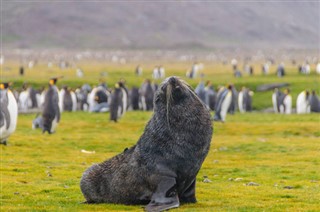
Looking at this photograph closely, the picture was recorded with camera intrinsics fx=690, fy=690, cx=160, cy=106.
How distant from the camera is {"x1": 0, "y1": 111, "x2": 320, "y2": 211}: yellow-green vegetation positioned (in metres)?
10.7

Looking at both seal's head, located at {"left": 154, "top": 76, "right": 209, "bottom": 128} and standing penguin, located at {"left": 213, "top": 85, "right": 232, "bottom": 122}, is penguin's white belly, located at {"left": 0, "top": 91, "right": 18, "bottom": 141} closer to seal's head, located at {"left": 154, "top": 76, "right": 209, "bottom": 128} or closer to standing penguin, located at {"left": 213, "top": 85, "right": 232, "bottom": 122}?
seal's head, located at {"left": 154, "top": 76, "right": 209, "bottom": 128}

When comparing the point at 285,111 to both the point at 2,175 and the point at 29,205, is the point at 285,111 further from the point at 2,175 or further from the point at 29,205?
the point at 29,205

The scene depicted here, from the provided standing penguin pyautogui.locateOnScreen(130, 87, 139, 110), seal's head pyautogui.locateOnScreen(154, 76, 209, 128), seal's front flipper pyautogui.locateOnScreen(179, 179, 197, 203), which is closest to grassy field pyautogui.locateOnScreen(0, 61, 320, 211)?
seal's front flipper pyautogui.locateOnScreen(179, 179, 197, 203)

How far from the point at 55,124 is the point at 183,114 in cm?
1720

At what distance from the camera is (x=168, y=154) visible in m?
9.69

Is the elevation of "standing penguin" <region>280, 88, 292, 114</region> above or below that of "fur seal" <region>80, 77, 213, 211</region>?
below

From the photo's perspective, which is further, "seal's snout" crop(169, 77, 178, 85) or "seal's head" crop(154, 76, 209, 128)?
"seal's head" crop(154, 76, 209, 128)

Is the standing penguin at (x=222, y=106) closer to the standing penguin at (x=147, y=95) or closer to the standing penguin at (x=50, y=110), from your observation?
the standing penguin at (x=50, y=110)

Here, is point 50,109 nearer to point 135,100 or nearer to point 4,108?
point 4,108

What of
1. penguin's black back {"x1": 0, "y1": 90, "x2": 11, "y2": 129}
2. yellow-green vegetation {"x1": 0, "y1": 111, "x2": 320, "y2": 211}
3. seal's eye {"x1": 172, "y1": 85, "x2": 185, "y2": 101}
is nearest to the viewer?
seal's eye {"x1": 172, "y1": 85, "x2": 185, "y2": 101}

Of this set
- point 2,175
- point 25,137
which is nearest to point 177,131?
point 2,175

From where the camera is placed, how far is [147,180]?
32.0 ft

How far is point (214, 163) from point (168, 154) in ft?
25.6

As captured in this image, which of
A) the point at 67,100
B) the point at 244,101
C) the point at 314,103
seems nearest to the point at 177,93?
the point at 67,100
